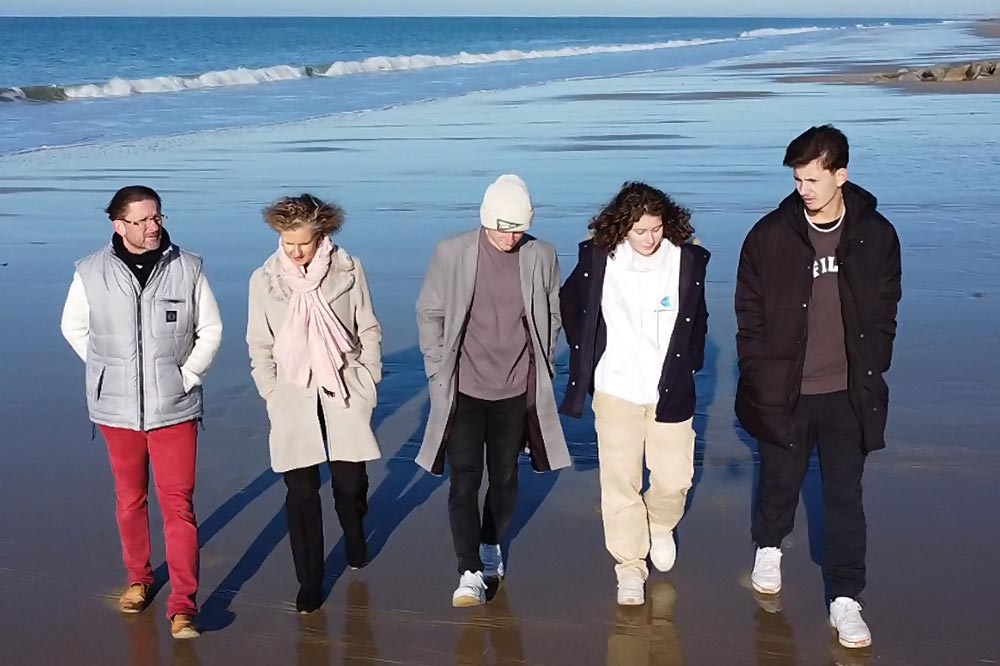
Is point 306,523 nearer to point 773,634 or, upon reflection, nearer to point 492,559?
point 492,559

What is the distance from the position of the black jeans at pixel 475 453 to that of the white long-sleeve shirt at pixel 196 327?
40.0 inches

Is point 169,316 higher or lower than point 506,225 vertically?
lower

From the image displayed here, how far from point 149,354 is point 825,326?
257 cm

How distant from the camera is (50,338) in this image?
863cm

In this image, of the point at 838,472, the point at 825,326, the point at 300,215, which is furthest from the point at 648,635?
the point at 300,215

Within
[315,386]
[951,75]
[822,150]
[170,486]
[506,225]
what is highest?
[951,75]

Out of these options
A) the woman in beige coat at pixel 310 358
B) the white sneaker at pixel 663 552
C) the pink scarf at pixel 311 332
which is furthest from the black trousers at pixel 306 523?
the white sneaker at pixel 663 552

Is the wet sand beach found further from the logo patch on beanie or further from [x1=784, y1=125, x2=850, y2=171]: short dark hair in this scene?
[x1=784, y1=125, x2=850, y2=171]: short dark hair

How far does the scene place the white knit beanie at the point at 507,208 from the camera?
4.44 meters

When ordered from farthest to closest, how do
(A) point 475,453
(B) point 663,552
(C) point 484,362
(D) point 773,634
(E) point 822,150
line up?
1. (B) point 663,552
2. (A) point 475,453
3. (C) point 484,362
4. (D) point 773,634
5. (E) point 822,150

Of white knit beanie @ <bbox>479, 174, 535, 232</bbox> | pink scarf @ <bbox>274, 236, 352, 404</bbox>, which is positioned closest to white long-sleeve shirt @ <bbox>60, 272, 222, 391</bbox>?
pink scarf @ <bbox>274, 236, 352, 404</bbox>

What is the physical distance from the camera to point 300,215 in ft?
14.7

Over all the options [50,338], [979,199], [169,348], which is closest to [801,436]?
[169,348]

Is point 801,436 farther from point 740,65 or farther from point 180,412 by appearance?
point 740,65
